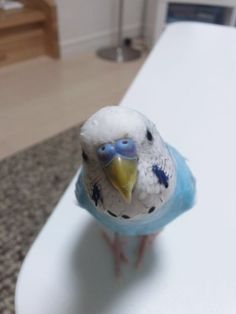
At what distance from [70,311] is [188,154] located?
28 centimetres

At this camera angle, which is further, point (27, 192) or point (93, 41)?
point (93, 41)

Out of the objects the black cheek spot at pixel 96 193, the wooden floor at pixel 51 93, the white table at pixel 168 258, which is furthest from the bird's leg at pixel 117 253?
the wooden floor at pixel 51 93

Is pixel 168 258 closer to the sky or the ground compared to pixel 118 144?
closer to the ground

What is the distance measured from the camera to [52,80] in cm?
166

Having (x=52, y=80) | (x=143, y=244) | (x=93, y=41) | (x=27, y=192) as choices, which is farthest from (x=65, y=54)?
(x=143, y=244)

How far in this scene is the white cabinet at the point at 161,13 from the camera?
5.85 ft

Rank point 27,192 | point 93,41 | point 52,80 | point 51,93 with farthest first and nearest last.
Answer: point 93,41 < point 52,80 < point 51,93 < point 27,192

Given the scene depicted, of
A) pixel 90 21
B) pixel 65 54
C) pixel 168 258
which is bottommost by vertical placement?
pixel 65 54

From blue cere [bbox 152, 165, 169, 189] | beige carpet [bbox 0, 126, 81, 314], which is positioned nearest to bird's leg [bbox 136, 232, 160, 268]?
blue cere [bbox 152, 165, 169, 189]

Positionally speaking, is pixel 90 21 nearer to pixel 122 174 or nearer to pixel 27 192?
pixel 27 192

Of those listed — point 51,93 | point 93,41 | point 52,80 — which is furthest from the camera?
point 93,41

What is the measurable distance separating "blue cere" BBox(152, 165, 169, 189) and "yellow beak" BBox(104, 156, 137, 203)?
27 millimetres

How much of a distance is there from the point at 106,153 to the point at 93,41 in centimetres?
187

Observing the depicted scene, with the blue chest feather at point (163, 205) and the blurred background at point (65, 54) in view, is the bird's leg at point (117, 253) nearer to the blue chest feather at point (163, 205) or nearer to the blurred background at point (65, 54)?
the blue chest feather at point (163, 205)
